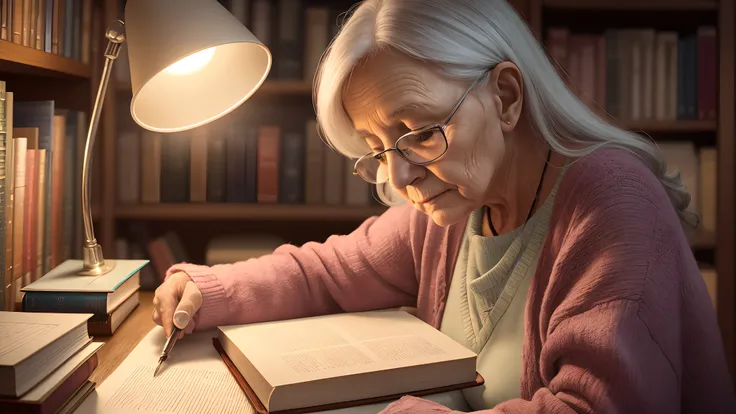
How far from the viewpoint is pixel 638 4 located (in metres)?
2.01

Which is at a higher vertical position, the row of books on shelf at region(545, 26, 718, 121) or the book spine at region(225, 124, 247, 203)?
the row of books on shelf at region(545, 26, 718, 121)

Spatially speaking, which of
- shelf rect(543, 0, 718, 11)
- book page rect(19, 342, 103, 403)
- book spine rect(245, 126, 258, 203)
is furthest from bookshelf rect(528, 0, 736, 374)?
book page rect(19, 342, 103, 403)

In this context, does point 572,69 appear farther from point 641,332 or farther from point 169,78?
point 641,332

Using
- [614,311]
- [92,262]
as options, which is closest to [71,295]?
[92,262]

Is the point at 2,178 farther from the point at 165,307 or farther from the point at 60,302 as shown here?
the point at 165,307

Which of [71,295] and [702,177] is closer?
[71,295]

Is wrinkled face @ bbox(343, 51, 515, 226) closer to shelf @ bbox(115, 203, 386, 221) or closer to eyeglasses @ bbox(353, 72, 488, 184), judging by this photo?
eyeglasses @ bbox(353, 72, 488, 184)

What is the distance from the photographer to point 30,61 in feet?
4.11

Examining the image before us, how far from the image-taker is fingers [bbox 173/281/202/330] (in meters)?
1.06

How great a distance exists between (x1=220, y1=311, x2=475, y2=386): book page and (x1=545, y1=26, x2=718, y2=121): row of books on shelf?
1249 mm

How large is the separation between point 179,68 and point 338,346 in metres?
0.54

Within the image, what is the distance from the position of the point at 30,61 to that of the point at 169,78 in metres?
0.29

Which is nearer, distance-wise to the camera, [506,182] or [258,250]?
[506,182]

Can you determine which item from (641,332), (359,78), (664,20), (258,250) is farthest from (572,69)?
(641,332)
